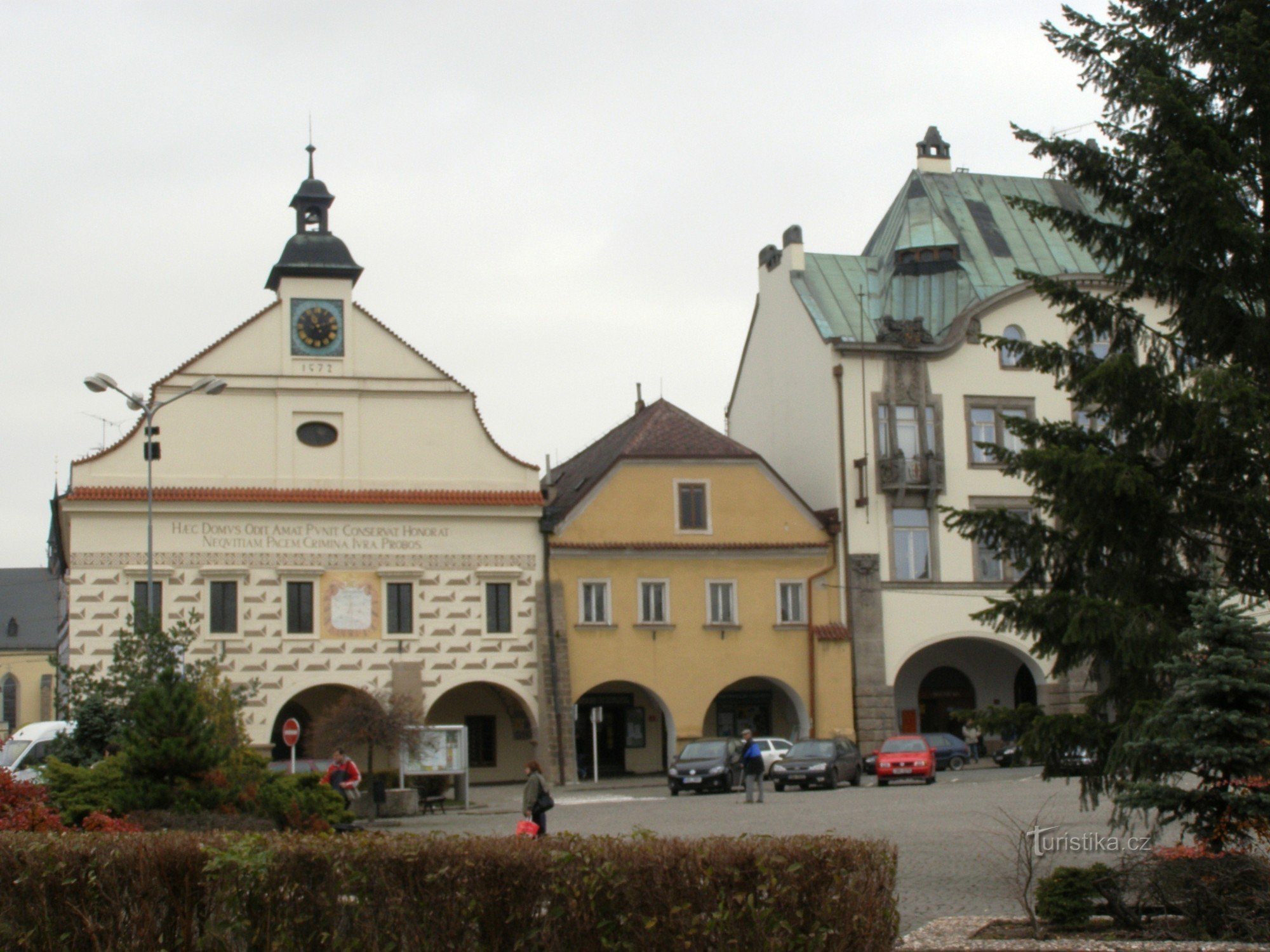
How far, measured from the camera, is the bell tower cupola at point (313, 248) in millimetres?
47000

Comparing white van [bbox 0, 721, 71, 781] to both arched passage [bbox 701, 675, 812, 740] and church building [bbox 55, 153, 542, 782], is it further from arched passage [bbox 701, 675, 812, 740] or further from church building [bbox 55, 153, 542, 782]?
arched passage [bbox 701, 675, 812, 740]

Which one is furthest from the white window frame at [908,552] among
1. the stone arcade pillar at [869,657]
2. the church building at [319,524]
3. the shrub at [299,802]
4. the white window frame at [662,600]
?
the shrub at [299,802]

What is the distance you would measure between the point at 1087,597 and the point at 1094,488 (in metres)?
1.06

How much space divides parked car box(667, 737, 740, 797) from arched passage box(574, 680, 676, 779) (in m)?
Result: 8.26

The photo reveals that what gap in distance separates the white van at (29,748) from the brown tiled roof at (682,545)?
14.3 m

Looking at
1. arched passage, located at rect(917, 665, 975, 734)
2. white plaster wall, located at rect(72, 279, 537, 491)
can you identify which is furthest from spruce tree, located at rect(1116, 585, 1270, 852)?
arched passage, located at rect(917, 665, 975, 734)

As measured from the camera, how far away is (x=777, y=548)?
48.8 metres

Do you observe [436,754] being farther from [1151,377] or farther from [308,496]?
[1151,377]

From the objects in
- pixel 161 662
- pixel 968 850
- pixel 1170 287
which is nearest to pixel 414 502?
pixel 161 662

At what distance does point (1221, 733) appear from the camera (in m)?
13.4

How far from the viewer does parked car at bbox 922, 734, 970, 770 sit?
47469 millimetres

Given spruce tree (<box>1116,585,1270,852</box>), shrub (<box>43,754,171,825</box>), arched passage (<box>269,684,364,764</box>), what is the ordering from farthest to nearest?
1. arched passage (<box>269,684,364,764</box>)
2. shrub (<box>43,754,171,825</box>)
3. spruce tree (<box>1116,585,1270,852</box>)

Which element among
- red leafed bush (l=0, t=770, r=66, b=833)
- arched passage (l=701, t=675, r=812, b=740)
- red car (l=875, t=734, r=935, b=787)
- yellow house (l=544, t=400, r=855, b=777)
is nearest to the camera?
red leafed bush (l=0, t=770, r=66, b=833)

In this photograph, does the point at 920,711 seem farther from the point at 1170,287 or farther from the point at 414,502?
the point at 1170,287
